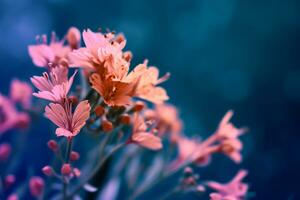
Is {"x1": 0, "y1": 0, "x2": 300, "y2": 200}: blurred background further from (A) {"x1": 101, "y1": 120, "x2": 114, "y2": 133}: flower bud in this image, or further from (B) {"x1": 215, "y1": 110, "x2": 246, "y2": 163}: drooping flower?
(A) {"x1": 101, "y1": 120, "x2": 114, "y2": 133}: flower bud

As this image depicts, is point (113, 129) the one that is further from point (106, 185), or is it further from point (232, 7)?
point (232, 7)

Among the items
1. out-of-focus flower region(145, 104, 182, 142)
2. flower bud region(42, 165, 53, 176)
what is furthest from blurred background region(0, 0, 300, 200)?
flower bud region(42, 165, 53, 176)

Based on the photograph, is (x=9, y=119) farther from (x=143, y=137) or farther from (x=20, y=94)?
(x=143, y=137)

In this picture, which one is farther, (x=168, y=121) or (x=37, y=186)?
(x=168, y=121)

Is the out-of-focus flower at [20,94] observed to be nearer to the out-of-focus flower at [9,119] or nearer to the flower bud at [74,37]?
the out-of-focus flower at [9,119]

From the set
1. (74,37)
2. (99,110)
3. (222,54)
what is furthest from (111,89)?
(222,54)

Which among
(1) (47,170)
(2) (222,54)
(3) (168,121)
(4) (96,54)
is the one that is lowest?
(1) (47,170)

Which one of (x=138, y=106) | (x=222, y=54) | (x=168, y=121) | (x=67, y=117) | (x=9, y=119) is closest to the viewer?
(x=67, y=117)
